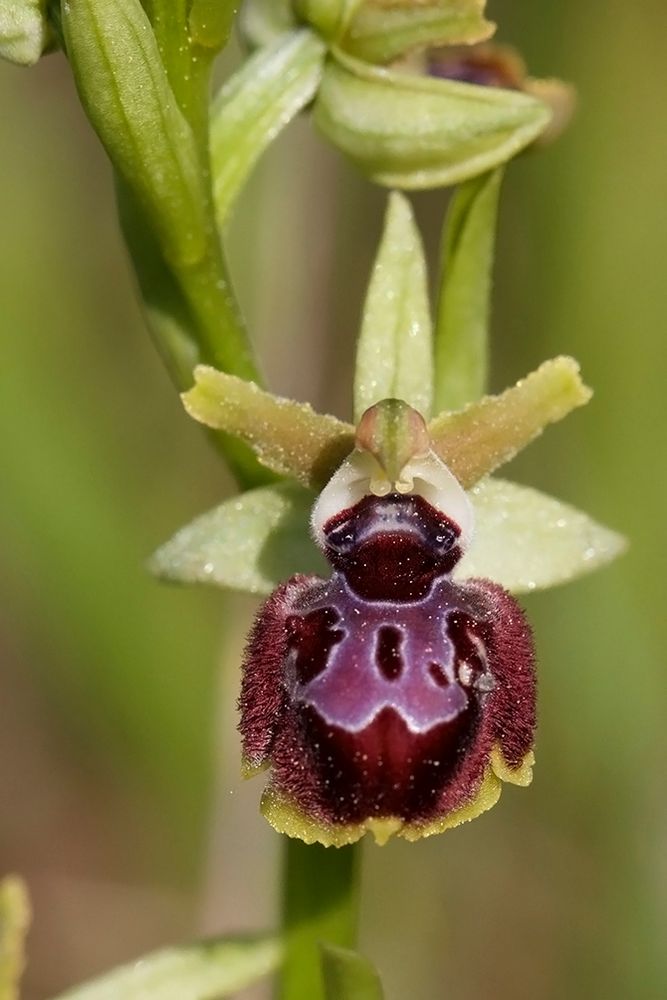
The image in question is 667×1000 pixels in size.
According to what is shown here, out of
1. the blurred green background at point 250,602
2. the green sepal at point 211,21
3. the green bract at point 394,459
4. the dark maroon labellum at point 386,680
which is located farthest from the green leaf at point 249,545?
the blurred green background at point 250,602

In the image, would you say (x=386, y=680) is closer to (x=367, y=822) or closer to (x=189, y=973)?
(x=367, y=822)

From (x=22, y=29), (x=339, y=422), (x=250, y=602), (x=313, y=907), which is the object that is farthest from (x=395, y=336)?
(x=250, y=602)

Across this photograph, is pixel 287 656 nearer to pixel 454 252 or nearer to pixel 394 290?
pixel 394 290

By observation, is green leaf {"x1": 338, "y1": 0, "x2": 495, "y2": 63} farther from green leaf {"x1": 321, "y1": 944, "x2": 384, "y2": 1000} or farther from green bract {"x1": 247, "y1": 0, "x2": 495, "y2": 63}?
green leaf {"x1": 321, "y1": 944, "x2": 384, "y2": 1000}

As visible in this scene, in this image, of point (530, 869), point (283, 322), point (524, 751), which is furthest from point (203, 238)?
point (530, 869)

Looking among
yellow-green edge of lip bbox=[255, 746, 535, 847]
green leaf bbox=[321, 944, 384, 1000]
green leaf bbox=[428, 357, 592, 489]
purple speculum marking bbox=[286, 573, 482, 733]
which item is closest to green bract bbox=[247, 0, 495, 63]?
green leaf bbox=[428, 357, 592, 489]

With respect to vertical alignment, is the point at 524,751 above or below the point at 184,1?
below
